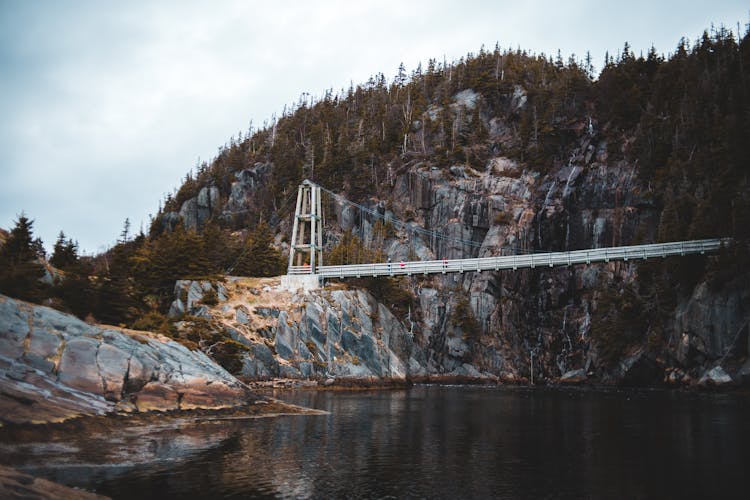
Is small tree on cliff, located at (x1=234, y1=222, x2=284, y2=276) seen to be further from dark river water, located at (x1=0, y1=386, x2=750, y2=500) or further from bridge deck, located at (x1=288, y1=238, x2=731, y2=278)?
dark river water, located at (x1=0, y1=386, x2=750, y2=500)

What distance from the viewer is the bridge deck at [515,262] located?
58013 millimetres

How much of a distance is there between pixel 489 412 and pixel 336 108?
11355cm

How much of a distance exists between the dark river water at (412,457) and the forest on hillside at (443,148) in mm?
13131

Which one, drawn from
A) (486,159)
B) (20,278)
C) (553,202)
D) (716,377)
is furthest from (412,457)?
(486,159)

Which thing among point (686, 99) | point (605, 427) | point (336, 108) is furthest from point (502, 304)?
point (336, 108)

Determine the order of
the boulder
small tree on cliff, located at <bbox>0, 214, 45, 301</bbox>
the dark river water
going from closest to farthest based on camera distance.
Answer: the dark river water, small tree on cliff, located at <bbox>0, 214, 45, 301</bbox>, the boulder

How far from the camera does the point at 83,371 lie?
82.3 ft

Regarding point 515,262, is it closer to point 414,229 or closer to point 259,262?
point 259,262

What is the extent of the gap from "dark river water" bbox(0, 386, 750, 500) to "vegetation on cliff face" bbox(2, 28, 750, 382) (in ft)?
43.5

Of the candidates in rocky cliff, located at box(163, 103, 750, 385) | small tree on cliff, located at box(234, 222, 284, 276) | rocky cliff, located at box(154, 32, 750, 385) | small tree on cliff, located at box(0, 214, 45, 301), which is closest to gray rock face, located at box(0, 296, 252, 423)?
small tree on cliff, located at box(0, 214, 45, 301)

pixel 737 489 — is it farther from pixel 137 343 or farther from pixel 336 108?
pixel 336 108

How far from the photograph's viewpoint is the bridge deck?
58013mm

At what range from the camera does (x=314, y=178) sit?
112 metres

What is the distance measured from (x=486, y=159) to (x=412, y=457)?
83444 mm
